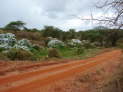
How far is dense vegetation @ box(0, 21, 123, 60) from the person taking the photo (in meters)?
6.52

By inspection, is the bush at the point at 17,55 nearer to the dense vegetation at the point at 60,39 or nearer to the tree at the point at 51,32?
the dense vegetation at the point at 60,39

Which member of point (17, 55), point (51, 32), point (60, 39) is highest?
point (51, 32)

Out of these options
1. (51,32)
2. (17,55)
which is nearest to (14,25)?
(51,32)

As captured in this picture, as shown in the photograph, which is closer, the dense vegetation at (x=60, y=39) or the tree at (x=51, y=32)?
the dense vegetation at (x=60, y=39)

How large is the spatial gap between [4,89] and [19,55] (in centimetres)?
1141

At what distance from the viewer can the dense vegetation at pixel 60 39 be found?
6517 millimetres

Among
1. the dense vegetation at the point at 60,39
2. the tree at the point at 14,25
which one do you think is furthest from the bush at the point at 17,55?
the tree at the point at 14,25

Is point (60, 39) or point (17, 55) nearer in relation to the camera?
point (17, 55)

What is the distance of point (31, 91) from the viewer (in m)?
7.77

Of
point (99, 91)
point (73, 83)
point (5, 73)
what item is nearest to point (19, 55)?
point (5, 73)

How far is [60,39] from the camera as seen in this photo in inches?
2195

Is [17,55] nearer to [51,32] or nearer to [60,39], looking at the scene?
[60,39]

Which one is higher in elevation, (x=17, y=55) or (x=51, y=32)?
(x=51, y=32)

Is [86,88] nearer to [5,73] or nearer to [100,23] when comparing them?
[100,23]
